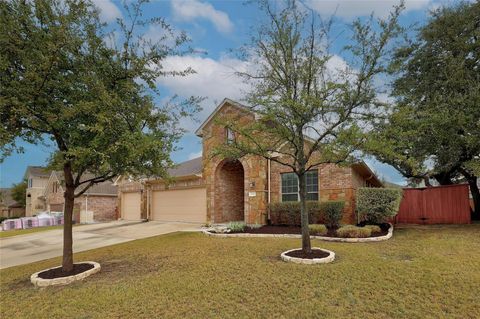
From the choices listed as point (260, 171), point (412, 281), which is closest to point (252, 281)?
point (412, 281)

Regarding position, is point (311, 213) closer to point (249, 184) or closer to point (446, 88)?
point (249, 184)

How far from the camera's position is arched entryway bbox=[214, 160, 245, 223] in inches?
717

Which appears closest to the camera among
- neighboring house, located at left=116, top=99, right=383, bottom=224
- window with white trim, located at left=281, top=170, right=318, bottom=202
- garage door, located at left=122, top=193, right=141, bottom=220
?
neighboring house, located at left=116, top=99, right=383, bottom=224

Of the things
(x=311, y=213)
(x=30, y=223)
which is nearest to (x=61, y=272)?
(x=311, y=213)

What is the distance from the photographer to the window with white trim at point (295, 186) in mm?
15219

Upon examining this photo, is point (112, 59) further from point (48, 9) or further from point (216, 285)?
point (216, 285)

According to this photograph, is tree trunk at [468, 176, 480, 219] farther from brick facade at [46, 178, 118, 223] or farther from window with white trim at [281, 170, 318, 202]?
brick facade at [46, 178, 118, 223]

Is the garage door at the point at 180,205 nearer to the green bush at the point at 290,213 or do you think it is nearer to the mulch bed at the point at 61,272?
the green bush at the point at 290,213

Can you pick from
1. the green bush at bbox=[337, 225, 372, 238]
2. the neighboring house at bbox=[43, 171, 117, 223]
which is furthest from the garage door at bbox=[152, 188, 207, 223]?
the green bush at bbox=[337, 225, 372, 238]

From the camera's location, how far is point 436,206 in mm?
15609

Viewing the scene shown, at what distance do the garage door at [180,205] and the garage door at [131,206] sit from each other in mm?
2335

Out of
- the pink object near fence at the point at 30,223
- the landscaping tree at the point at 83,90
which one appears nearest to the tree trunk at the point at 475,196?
the landscaping tree at the point at 83,90

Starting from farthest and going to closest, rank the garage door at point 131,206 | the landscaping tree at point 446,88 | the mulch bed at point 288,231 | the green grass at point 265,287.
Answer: the garage door at point 131,206 < the landscaping tree at point 446,88 < the mulch bed at point 288,231 < the green grass at point 265,287

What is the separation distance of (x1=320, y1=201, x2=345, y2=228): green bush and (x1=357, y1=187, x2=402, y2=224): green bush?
80cm
